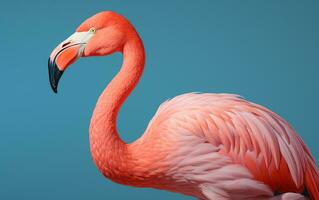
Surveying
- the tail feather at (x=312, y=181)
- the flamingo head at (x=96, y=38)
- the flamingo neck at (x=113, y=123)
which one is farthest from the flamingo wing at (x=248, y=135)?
the flamingo head at (x=96, y=38)

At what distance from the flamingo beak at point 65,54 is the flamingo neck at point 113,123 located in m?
0.16

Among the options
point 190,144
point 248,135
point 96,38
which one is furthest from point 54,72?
point 248,135

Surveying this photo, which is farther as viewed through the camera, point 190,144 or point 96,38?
point 96,38

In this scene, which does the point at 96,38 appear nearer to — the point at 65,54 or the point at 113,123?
the point at 65,54

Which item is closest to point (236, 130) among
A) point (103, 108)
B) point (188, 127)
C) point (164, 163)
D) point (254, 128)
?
point (254, 128)

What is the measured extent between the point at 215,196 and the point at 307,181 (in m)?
0.35

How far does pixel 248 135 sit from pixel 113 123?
483mm

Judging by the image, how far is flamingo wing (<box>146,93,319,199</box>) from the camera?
160 cm

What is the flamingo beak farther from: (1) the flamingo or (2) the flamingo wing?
(2) the flamingo wing

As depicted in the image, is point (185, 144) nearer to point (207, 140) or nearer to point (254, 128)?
point (207, 140)

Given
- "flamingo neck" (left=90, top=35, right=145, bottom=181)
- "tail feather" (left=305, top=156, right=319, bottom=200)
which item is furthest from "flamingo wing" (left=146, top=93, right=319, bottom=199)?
"flamingo neck" (left=90, top=35, right=145, bottom=181)

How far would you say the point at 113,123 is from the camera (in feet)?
5.39

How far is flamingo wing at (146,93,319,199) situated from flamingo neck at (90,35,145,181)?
142 mm

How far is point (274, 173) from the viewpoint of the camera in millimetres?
1625
